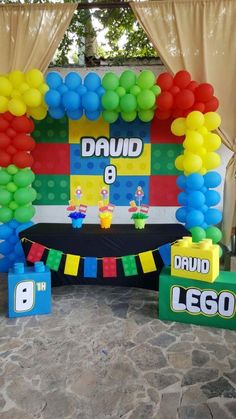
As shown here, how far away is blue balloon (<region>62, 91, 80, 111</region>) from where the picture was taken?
10.5 feet

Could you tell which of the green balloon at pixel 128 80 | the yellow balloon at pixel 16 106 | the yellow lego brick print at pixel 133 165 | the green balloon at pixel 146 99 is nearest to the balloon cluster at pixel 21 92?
the yellow balloon at pixel 16 106

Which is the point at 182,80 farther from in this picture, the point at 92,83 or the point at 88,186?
the point at 88,186

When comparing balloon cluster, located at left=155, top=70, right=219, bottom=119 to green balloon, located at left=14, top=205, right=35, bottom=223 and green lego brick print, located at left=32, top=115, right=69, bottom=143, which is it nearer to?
green lego brick print, located at left=32, top=115, right=69, bottom=143

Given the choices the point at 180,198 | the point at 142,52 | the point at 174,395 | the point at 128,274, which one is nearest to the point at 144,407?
the point at 174,395

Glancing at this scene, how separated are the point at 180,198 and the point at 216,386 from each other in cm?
188

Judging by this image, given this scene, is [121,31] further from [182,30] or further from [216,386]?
[216,386]

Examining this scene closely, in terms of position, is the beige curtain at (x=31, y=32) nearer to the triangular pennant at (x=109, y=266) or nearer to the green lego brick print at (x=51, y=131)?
the green lego brick print at (x=51, y=131)

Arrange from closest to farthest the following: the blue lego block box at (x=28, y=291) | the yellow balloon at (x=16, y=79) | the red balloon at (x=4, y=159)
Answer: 1. the blue lego block box at (x=28, y=291)
2. the yellow balloon at (x=16, y=79)
3. the red balloon at (x=4, y=159)

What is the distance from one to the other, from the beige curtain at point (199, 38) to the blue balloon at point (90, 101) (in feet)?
3.16

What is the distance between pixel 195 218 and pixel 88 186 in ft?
5.03

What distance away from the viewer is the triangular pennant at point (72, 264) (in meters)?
3.23

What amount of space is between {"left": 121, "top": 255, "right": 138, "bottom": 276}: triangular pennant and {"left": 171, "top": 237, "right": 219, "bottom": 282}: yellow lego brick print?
581 millimetres

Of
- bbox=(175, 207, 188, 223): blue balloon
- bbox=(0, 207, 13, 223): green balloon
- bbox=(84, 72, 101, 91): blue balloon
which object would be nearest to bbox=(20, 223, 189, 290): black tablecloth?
bbox=(175, 207, 188, 223): blue balloon

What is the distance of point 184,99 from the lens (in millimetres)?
3150
